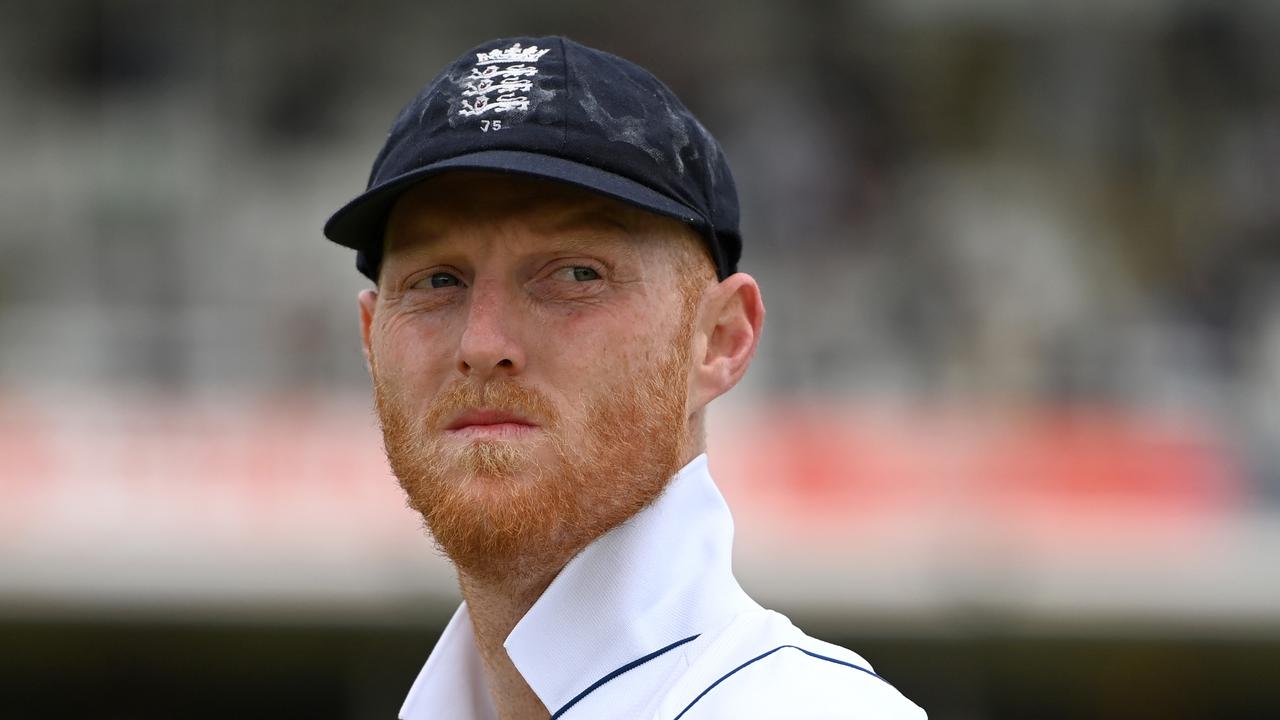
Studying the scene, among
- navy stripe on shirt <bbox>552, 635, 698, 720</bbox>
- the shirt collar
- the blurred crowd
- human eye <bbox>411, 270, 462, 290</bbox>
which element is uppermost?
the blurred crowd

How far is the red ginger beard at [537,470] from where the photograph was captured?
5.68 ft

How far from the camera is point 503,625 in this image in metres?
1.83

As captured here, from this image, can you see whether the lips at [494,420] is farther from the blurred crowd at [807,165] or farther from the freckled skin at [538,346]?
the blurred crowd at [807,165]

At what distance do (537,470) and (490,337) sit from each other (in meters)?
0.14

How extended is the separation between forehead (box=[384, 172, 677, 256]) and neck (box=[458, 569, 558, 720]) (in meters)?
0.35

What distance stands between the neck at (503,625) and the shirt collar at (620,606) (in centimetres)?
4

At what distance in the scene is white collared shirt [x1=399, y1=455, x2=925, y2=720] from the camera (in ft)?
5.29

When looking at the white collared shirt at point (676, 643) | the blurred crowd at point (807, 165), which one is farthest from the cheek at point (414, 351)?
the blurred crowd at point (807, 165)

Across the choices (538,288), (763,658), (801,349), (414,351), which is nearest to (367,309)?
(414,351)

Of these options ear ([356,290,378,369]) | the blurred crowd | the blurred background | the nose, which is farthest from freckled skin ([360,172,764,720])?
the blurred crowd

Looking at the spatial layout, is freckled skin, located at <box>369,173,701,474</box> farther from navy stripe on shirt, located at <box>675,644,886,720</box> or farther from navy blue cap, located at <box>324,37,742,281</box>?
navy stripe on shirt, located at <box>675,644,886,720</box>

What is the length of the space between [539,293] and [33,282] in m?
10.2

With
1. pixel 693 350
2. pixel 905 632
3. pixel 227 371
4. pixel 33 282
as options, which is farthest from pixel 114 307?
pixel 693 350

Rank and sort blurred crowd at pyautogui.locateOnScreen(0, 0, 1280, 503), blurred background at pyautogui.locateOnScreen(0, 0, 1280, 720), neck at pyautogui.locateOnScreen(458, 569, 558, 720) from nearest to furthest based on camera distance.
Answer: neck at pyautogui.locateOnScreen(458, 569, 558, 720) → blurred background at pyautogui.locateOnScreen(0, 0, 1280, 720) → blurred crowd at pyautogui.locateOnScreen(0, 0, 1280, 503)
